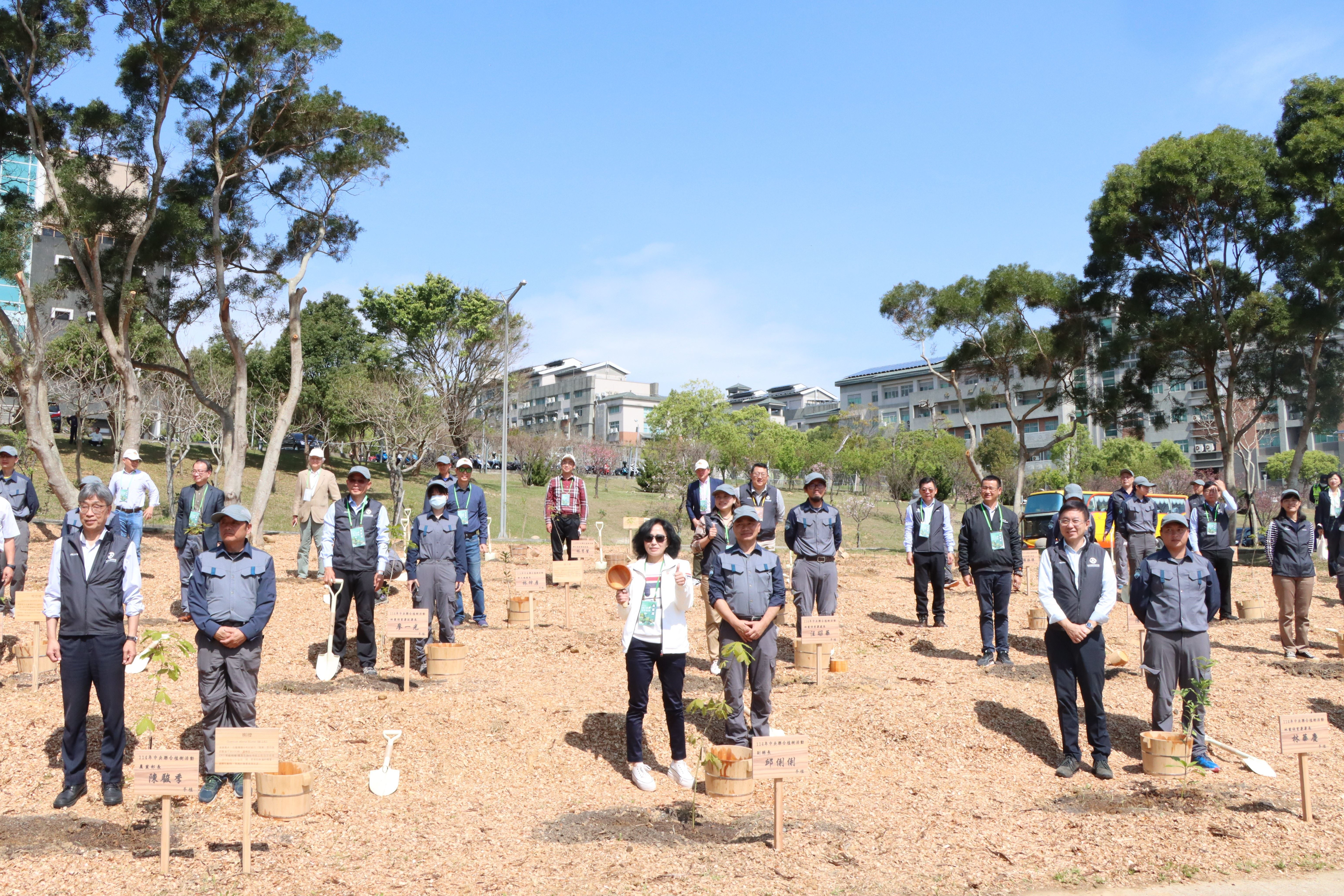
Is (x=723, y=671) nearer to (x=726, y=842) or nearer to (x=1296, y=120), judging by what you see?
(x=726, y=842)

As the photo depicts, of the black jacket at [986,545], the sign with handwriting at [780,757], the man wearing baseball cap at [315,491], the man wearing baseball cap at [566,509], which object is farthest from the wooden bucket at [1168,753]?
the man wearing baseball cap at [315,491]

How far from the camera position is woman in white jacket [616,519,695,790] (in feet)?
21.4

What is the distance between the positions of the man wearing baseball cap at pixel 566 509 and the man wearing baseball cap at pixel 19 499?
570cm

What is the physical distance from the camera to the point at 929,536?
37.1 feet

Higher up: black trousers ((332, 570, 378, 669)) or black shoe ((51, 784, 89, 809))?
black trousers ((332, 570, 378, 669))

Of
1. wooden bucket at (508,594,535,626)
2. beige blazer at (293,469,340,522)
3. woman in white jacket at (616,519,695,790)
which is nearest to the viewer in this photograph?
woman in white jacket at (616,519,695,790)

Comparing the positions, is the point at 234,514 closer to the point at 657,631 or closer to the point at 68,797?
the point at 68,797

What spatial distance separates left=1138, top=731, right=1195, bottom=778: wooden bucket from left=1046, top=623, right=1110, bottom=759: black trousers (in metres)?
0.29

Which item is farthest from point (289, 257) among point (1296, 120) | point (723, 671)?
point (1296, 120)

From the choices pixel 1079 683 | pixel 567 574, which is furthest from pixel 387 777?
pixel 1079 683

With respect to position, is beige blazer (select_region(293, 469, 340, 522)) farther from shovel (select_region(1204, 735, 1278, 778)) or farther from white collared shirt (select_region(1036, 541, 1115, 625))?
shovel (select_region(1204, 735, 1278, 778))

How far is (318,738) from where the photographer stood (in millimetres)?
7219

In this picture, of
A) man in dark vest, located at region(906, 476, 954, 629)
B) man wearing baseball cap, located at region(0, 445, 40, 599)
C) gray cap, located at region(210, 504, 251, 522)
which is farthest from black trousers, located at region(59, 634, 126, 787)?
man in dark vest, located at region(906, 476, 954, 629)

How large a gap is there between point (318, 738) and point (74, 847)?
195 cm
